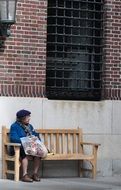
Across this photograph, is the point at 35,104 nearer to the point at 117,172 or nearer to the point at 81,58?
the point at 81,58

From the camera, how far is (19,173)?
11359mm

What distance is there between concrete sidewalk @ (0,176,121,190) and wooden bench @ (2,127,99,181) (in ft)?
1.16

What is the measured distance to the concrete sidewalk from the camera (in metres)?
10.5

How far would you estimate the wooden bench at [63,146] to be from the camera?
1147 cm

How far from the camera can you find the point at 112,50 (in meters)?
12.7

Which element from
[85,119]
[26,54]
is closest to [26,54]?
[26,54]

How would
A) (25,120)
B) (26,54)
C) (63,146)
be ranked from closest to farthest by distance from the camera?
(25,120), (26,54), (63,146)

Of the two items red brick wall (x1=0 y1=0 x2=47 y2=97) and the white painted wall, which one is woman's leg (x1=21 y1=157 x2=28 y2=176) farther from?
red brick wall (x1=0 y1=0 x2=47 y2=97)

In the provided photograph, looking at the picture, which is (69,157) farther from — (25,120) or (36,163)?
(25,120)

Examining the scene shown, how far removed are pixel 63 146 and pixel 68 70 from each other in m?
1.58

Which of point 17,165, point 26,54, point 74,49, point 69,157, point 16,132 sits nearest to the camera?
point 17,165

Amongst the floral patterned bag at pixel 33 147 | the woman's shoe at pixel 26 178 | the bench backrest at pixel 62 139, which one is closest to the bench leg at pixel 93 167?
the bench backrest at pixel 62 139

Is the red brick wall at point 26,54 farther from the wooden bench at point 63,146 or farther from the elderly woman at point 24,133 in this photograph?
the wooden bench at point 63,146

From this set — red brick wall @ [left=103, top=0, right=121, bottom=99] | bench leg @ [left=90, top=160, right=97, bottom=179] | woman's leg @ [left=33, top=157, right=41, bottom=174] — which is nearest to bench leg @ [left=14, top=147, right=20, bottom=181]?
woman's leg @ [left=33, top=157, right=41, bottom=174]
